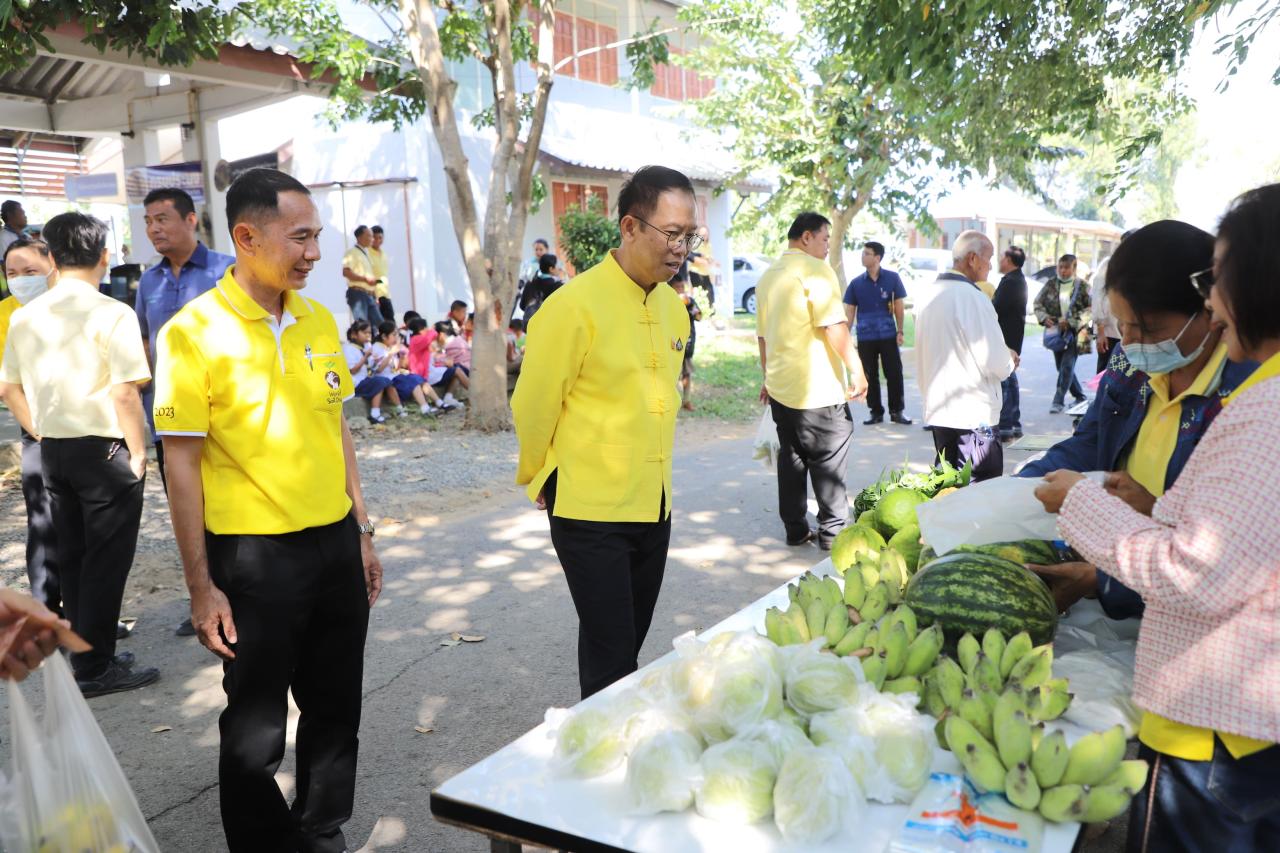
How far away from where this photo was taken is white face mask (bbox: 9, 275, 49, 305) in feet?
17.8

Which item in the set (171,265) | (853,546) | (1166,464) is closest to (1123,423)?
(1166,464)

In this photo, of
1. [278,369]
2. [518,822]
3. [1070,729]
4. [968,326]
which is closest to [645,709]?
[518,822]

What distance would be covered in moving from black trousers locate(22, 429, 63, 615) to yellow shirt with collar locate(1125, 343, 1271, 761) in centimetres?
499

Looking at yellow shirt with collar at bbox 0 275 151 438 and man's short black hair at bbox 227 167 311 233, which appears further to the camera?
yellow shirt with collar at bbox 0 275 151 438

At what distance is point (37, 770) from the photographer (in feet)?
7.36

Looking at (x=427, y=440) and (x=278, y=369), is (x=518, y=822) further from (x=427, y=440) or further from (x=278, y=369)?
(x=427, y=440)

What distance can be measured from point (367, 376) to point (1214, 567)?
11.1m

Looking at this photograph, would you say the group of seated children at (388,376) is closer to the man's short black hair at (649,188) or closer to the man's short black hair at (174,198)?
the man's short black hair at (174,198)

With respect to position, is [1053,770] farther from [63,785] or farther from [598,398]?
[63,785]

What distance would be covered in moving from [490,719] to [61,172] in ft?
71.5

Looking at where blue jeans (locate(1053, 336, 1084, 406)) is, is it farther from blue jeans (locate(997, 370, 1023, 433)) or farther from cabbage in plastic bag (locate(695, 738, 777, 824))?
cabbage in plastic bag (locate(695, 738, 777, 824))

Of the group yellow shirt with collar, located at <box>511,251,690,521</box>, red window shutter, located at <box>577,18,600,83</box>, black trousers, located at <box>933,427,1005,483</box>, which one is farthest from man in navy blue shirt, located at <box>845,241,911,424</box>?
red window shutter, located at <box>577,18,600,83</box>

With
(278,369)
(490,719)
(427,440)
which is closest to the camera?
(278,369)

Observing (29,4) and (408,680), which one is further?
(29,4)
